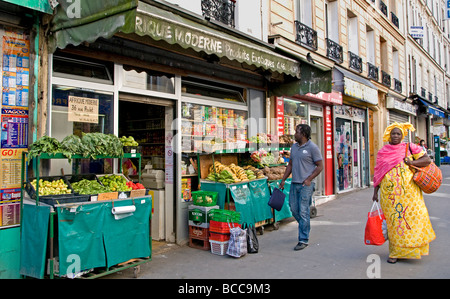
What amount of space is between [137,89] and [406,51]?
1883 centimetres

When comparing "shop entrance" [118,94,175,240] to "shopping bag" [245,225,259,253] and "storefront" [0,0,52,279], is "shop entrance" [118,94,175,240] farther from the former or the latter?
"shopping bag" [245,225,259,253]

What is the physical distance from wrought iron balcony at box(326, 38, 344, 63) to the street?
22.6 feet

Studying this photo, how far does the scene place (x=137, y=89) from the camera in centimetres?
599

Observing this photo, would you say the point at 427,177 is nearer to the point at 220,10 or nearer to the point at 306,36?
the point at 220,10

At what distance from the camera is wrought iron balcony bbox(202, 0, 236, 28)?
7.46 m

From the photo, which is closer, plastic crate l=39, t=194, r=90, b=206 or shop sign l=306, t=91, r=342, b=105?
plastic crate l=39, t=194, r=90, b=206

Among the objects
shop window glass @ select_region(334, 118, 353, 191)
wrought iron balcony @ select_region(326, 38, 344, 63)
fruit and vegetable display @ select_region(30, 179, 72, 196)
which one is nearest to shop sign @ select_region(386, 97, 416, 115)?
shop window glass @ select_region(334, 118, 353, 191)

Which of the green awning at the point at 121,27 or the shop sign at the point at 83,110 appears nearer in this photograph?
the green awning at the point at 121,27

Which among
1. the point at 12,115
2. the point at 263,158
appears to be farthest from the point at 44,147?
the point at 263,158

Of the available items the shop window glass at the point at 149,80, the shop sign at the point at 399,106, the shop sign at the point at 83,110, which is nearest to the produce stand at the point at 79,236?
the shop sign at the point at 83,110

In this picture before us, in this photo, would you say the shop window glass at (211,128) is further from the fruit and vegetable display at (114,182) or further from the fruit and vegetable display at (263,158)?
the fruit and vegetable display at (114,182)

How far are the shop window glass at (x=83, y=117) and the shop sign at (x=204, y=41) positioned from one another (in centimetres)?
140

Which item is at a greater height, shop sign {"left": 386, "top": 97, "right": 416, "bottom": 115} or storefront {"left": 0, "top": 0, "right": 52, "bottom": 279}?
shop sign {"left": 386, "top": 97, "right": 416, "bottom": 115}

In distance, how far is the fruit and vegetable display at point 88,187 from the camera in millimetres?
4504
